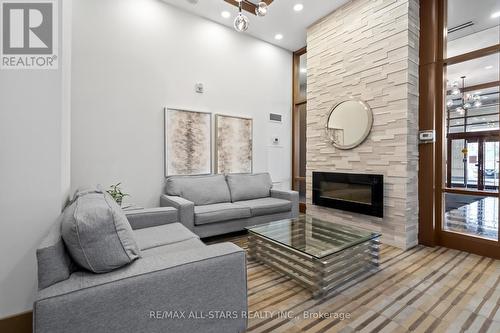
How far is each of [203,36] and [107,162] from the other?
8.25 feet

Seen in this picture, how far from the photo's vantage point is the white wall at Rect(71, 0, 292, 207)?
302 centimetres

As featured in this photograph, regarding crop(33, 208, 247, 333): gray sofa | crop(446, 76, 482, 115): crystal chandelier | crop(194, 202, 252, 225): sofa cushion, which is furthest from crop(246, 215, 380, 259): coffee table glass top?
crop(446, 76, 482, 115): crystal chandelier

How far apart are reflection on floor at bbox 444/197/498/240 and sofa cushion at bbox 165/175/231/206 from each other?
3.11m

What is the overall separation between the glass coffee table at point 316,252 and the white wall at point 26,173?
5.95 ft

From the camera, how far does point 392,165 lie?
3.11 meters

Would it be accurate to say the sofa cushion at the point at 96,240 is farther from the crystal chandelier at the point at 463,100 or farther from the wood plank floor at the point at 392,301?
the crystal chandelier at the point at 463,100

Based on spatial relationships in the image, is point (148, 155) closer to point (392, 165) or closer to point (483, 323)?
point (392, 165)

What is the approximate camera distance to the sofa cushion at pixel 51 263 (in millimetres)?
1045

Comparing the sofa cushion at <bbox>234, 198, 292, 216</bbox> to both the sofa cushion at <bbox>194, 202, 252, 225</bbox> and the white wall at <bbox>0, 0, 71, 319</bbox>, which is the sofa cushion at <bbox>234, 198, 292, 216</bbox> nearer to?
the sofa cushion at <bbox>194, 202, 252, 225</bbox>

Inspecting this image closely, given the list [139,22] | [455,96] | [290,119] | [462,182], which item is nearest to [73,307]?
[139,22]

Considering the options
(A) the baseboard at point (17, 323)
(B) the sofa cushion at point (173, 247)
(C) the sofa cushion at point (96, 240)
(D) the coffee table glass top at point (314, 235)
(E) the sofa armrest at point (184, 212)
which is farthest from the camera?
(E) the sofa armrest at point (184, 212)

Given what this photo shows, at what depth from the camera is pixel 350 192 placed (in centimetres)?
360

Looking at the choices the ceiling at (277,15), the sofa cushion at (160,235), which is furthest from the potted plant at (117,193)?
the ceiling at (277,15)

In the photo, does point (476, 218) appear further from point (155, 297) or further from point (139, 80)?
point (139, 80)
